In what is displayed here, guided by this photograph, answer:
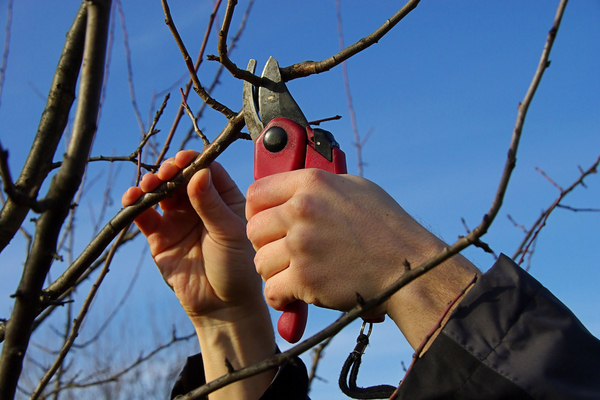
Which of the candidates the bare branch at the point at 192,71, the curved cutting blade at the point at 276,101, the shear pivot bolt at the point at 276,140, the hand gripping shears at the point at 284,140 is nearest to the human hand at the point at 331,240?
the hand gripping shears at the point at 284,140

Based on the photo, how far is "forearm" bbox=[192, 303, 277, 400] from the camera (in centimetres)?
200

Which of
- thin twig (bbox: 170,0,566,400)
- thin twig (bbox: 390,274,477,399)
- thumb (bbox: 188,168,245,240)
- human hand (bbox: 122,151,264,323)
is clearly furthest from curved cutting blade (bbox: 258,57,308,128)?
thin twig (bbox: 170,0,566,400)

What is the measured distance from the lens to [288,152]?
156 centimetres

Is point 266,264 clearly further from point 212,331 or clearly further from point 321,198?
point 212,331

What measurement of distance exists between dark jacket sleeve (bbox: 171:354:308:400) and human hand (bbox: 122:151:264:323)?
0.22 m

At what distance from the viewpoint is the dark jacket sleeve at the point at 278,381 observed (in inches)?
72.6

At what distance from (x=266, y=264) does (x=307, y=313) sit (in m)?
0.25

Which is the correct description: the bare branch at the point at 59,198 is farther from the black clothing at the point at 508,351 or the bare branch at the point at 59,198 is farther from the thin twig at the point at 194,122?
the thin twig at the point at 194,122

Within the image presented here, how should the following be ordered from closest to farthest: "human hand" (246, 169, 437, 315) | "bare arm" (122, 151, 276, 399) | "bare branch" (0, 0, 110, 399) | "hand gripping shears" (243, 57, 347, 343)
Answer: "bare branch" (0, 0, 110, 399) → "human hand" (246, 169, 437, 315) → "hand gripping shears" (243, 57, 347, 343) → "bare arm" (122, 151, 276, 399)

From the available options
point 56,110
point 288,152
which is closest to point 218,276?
point 288,152

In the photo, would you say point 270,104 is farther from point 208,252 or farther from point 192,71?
point 208,252

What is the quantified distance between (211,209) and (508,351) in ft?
3.95

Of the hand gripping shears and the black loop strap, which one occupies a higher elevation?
the hand gripping shears

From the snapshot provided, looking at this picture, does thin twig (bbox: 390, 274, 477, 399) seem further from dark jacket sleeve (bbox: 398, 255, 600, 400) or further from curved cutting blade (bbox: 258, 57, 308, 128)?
curved cutting blade (bbox: 258, 57, 308, 128)
